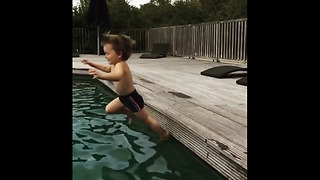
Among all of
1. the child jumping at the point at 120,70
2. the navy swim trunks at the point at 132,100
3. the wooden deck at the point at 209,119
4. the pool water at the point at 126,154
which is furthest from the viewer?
the navy swim trunks at the point at 132,100

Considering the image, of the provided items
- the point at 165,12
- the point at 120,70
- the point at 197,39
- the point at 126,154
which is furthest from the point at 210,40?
the point at 120,70

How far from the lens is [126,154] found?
317 centimetres

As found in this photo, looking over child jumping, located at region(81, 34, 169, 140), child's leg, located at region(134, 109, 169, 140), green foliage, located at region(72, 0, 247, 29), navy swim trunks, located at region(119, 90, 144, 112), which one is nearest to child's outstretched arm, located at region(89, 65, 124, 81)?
child jumping, located at region(81, 34, 169, 140)

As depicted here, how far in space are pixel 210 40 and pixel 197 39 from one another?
997 mm

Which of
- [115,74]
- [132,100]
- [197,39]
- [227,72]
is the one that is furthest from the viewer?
[197,39]

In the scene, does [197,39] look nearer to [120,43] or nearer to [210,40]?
[210,40]

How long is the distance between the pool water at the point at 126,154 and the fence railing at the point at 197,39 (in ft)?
14.2

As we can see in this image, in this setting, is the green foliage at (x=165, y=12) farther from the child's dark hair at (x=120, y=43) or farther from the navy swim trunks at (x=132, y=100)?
the child's dark hair at (x=120, y=43)

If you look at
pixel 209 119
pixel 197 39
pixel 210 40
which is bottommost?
pixel 209 119

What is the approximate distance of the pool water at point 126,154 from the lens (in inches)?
104

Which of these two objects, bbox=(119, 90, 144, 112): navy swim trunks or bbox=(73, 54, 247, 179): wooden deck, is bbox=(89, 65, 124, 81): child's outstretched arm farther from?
bbox=(73, 54, 247, 179): wooden deck

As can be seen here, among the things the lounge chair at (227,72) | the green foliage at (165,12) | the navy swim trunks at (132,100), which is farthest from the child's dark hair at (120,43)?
the green foliage at (165,12)
